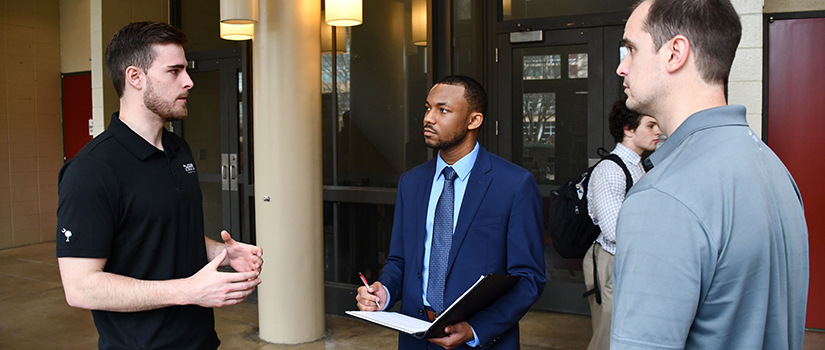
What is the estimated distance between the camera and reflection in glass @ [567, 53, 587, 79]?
15.1 ft

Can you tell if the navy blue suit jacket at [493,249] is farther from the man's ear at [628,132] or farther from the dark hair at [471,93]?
the man's ear at [628,132]

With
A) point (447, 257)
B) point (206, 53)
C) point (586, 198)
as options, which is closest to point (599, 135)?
point (586, 198)

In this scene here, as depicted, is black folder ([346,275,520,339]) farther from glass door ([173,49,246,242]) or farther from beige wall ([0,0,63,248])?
beige wall ([0,0,63,248])

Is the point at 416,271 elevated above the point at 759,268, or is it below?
below

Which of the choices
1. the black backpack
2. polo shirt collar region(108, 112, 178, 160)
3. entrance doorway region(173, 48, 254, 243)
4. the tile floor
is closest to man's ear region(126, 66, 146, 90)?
polo shirt collar region(108, 112, 178, 160)

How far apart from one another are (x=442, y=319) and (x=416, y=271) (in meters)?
0.40

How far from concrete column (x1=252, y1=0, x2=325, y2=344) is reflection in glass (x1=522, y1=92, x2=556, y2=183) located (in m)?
1.61

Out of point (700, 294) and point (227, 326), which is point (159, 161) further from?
point (227, 326)

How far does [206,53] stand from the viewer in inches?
226

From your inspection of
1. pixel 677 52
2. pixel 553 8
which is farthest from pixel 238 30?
pixel 677 52

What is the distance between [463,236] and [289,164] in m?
2.35

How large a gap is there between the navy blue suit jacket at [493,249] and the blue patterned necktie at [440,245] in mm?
30

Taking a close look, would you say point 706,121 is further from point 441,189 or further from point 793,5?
point 793,5

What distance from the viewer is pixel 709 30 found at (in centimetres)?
105
